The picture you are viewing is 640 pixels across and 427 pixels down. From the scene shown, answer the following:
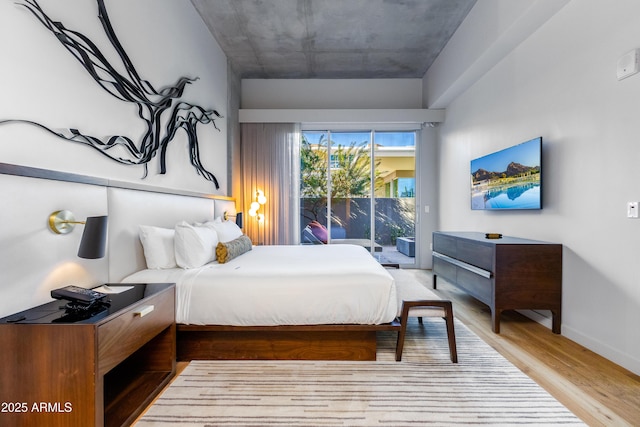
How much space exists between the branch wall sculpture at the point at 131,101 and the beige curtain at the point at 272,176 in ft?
5.81

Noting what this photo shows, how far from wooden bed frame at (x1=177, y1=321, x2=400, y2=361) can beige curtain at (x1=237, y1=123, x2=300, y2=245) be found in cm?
298

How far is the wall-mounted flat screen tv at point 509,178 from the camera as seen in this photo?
2.75 meters

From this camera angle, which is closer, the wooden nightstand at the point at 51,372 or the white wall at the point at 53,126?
the wooden nightstand at the point at 51,372

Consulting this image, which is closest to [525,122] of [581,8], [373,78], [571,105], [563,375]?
[571,105]

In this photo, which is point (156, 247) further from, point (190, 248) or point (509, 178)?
point (509, 178)

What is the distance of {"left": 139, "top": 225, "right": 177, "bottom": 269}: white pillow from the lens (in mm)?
2223

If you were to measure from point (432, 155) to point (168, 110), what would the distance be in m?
4.11

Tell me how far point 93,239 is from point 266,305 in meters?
1.02

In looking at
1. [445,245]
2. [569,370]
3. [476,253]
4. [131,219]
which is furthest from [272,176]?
[569,370]

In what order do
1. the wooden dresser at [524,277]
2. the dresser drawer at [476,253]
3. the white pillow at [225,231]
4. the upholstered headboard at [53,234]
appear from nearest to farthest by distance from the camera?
the upholstered headboard at [53,234] → the wooden dresser at [524,277] → the dresser drawer at [476,253] → the white pillow at [225,231]

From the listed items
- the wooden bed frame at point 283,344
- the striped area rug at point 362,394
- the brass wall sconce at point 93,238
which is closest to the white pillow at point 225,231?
the wooden bed frame at point 283,344

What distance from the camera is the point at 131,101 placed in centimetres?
226

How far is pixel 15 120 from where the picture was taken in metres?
1.42

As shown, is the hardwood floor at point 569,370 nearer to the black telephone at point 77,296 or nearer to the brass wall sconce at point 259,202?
the black telephone at point 77,296
